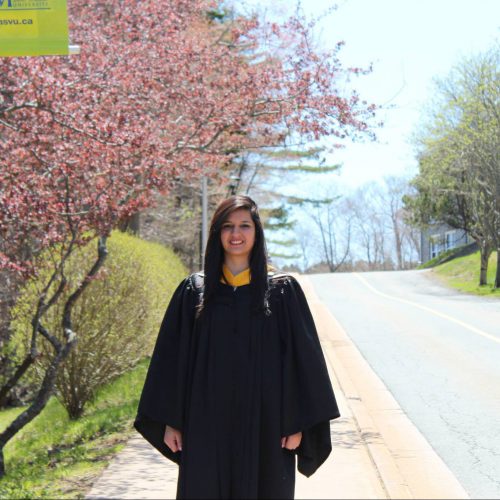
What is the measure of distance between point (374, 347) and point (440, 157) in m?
22.4

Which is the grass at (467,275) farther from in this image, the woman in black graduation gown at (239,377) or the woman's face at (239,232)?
the woman's face at (239,232)

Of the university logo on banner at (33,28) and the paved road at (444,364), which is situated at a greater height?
the university logo on banner at (33,28)

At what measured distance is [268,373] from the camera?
4094 mm

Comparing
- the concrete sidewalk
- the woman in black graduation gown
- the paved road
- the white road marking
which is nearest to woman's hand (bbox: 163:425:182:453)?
Result: the woman in black graduation gown

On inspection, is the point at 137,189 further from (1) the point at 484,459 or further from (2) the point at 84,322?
(1) the point at 484,459

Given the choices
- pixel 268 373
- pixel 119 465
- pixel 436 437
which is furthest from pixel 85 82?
pixel 268 373

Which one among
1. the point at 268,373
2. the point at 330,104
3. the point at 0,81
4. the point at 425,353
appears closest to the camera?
the point at 268,373

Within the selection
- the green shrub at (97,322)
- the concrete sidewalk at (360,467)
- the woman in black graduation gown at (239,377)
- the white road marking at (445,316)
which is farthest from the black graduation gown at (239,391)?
the white road marking at (445,316)

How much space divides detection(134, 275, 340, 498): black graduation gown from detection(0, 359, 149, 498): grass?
2433mm

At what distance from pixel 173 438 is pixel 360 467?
2.89 metres

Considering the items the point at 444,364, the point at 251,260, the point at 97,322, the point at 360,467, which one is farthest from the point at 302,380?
the point at 444,364

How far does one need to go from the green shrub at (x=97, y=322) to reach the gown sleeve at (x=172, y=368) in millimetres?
7009

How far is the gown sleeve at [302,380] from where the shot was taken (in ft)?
13.4

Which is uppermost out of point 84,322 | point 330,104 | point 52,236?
point 330,104
